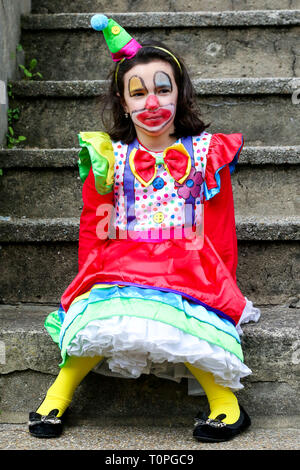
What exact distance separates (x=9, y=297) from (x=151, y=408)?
0.66 meters

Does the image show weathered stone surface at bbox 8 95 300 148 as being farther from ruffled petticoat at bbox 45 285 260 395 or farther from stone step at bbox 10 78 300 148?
ruffled petticoat at bbox 45 285 260 395

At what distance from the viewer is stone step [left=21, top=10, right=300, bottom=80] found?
2752mm

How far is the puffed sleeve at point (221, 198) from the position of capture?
1834 mm

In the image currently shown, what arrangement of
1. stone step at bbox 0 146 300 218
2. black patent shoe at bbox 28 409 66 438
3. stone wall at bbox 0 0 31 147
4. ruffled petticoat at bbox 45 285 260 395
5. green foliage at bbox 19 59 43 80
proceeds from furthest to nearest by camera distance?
1. green foliage at bbox 19 59 43 80
2. stone wall at bbox 0 0 31 147
3. stone step at bbox 0 146 300 218
4. black patent shoe at bbox 28 409 66 438
5. ruffled petticoat at bbox 45 285 260 395

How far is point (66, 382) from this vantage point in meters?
1.73

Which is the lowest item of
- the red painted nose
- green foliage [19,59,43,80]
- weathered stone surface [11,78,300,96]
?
the red painted nose

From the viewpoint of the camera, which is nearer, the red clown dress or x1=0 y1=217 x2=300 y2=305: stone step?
the red clown dress

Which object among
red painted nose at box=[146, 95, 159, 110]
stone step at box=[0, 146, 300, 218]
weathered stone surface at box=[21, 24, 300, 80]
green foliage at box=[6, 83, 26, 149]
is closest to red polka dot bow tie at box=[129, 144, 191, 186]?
red painted nose at box=[146, 95, 159, 110]

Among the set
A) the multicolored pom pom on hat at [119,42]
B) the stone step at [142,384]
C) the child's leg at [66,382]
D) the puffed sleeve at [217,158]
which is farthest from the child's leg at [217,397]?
the multicolored pom pom on hat at [119,42]

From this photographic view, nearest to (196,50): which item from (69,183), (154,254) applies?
(69,183)

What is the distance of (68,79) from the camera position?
2.76 m

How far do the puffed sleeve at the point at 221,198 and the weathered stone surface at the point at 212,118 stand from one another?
0.64 metres

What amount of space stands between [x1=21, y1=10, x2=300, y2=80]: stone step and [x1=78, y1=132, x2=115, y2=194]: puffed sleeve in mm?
974

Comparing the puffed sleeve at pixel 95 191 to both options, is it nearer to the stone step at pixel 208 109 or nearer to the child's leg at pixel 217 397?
the child's leg at pixel 217 397
